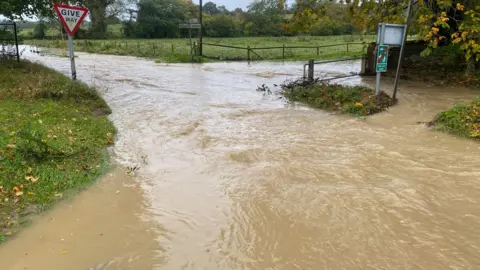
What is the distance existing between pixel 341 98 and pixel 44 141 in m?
7.92

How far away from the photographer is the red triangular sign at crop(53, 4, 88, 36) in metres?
9.18

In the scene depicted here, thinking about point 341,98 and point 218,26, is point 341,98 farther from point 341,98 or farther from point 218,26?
A: point 218,26

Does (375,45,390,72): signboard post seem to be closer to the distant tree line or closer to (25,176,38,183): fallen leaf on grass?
(25,176,38,183): fallen leaf on grass

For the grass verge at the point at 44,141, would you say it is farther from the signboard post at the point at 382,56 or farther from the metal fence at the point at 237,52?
the metal fence at the point at 237,52

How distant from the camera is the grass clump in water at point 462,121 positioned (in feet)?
25.7

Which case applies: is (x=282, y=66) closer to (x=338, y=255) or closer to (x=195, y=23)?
(x=195, y=23)

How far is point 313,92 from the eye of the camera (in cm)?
1192

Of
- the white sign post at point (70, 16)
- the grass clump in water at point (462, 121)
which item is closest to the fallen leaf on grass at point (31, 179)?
the white sign post at point (70, 16)

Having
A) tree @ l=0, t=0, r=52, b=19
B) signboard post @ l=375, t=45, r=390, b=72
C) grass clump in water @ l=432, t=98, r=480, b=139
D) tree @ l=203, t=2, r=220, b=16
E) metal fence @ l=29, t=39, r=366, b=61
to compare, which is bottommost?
grass clump in water @ l=432, t=98, r=480, b=139

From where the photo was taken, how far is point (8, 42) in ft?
44.5

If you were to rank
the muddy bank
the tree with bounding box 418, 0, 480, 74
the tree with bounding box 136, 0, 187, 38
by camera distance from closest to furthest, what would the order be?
the muddy bank, the tree with bounding box 418, 0, 480, 74, the tree with bounding box 136, 0, 187, 38

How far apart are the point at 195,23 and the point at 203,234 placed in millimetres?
23322

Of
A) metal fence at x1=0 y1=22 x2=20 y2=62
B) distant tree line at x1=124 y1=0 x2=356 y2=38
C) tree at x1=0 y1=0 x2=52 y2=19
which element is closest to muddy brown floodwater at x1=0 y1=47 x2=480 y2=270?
tree at x1=0 y1=0 x2=52 y2=19

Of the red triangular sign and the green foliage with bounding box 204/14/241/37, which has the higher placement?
the green foliage with bounding box 204/14/241/37
